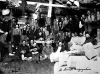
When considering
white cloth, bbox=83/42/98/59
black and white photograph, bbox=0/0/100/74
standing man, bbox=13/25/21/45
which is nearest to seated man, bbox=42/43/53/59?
black and white photograph, bbox=0/0/100/74

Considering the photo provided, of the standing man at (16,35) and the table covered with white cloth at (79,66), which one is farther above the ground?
the standing man at (16,35)

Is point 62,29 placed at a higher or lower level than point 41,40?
higher

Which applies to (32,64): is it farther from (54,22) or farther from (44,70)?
(54,22)

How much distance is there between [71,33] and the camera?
2.78 m

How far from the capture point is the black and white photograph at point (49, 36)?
8.28 feet

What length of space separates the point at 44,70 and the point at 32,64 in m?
0.24

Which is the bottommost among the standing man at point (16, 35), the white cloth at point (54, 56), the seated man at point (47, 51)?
the white cloth at point (54, 56)

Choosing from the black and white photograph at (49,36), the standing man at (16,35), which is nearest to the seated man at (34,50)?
the black and white photograph at (49,36)

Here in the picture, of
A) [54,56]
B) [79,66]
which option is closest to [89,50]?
[79,66]

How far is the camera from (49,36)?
106 inches

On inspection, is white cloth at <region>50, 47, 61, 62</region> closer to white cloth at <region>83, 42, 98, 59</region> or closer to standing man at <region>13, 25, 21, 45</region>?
white cloth at <region>83, 42, 98, 59</region>

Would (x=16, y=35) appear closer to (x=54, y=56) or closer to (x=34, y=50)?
(x=34, y=50)

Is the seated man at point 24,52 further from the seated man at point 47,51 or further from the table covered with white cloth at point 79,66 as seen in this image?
the table covered with white cloth at point 79,66

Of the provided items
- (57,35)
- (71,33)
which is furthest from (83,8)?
(57,35)
